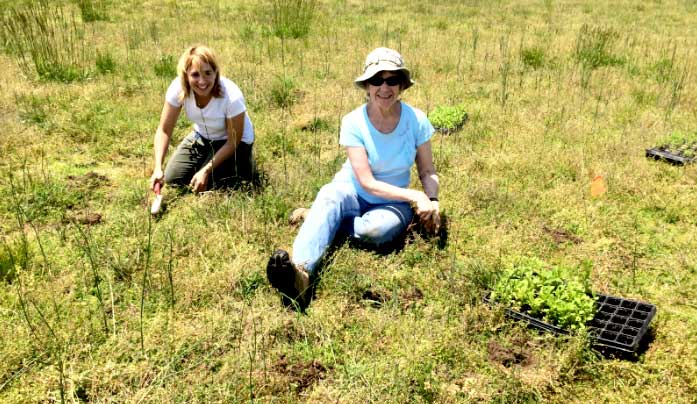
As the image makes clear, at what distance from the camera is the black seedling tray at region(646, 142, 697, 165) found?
4.73 m

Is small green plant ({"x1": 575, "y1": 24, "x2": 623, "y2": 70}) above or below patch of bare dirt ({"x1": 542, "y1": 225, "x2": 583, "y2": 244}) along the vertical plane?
above

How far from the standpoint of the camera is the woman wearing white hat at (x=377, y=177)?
3219 mm

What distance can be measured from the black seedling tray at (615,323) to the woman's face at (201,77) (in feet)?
8.33

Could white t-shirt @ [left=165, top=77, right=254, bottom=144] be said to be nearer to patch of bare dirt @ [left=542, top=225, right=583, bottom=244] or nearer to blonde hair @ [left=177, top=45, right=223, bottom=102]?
blonde hair @ [left=177, top=45, right=223, bottom=102]

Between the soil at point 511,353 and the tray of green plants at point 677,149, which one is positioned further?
the tray of green plants at point 677,149

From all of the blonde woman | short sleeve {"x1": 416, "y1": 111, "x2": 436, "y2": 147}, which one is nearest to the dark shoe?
short sleeve {"x1": 416, "y1": 111, "x2": 436, "y2": 147}

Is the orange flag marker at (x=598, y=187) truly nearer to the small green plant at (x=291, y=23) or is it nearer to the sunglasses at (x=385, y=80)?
the sunglasses at (x=385, y=80)

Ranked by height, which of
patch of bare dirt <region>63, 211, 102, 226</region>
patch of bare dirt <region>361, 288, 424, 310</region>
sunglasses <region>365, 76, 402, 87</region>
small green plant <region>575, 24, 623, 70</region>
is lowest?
patch of bare dirt <region>361, 288, 424, 310</region>

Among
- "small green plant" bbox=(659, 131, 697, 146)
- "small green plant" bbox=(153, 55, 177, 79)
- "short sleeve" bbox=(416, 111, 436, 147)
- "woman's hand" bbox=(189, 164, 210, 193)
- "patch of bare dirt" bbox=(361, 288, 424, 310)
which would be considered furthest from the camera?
"small green plant" bbox=(153, 55, 177, 79)

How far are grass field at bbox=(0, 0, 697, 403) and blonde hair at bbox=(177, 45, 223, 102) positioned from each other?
829mm

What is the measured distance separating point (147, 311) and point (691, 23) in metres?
12.1

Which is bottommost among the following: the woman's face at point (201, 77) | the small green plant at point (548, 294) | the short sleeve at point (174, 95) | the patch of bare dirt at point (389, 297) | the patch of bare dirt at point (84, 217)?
the patch of bare dirt at point (389, 297)

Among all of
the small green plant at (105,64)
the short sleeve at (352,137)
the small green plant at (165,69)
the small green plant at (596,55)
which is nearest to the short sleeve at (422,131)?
the short sleeve at (352,137)

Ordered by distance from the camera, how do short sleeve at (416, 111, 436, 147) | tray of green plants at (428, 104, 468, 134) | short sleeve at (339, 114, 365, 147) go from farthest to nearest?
tray of green plants at (428, 104, 468, 134)
short sleeve at (416, 111, 436, 147)
short sleeve at (339, 114, 365, 147)
